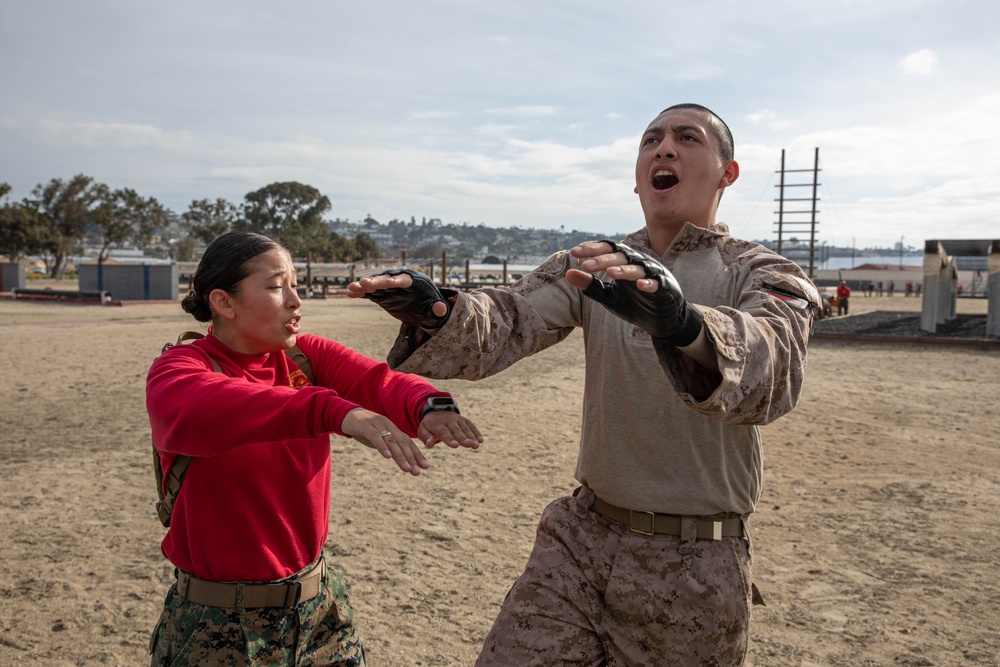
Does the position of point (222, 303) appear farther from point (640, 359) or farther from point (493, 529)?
point (493, 529)

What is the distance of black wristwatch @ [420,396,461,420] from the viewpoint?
2.38 metres

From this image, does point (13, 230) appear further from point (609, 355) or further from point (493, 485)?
point (609, 355)

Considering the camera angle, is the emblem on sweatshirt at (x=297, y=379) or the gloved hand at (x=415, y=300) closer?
the gloved hand at (x=415, y=300)

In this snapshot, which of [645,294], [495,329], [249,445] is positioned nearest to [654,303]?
[645,294]

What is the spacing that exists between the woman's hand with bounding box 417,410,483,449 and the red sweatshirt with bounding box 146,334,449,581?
9cm

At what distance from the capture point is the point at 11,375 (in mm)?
12133

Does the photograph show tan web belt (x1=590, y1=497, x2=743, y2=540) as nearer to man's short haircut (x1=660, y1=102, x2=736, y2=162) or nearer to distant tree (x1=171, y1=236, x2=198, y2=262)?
man's short haircut (x1=660, y1=102, x2=736, y2=162)

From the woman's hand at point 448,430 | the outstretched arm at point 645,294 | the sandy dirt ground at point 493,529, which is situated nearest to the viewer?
the outstretched arm at point 645,294

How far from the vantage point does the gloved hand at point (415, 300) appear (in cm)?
203

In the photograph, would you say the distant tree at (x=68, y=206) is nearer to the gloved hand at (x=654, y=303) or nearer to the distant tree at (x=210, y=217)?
the distant tree at (x=210, y=217)

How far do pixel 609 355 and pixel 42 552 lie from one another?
14.7 ft

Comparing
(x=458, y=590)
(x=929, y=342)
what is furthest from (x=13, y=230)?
(x=458, y=590)

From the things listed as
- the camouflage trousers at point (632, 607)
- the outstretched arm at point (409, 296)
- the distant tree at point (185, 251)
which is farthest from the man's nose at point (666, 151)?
the distant tree at point (185, 251)

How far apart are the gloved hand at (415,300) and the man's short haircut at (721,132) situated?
41.7 inches
